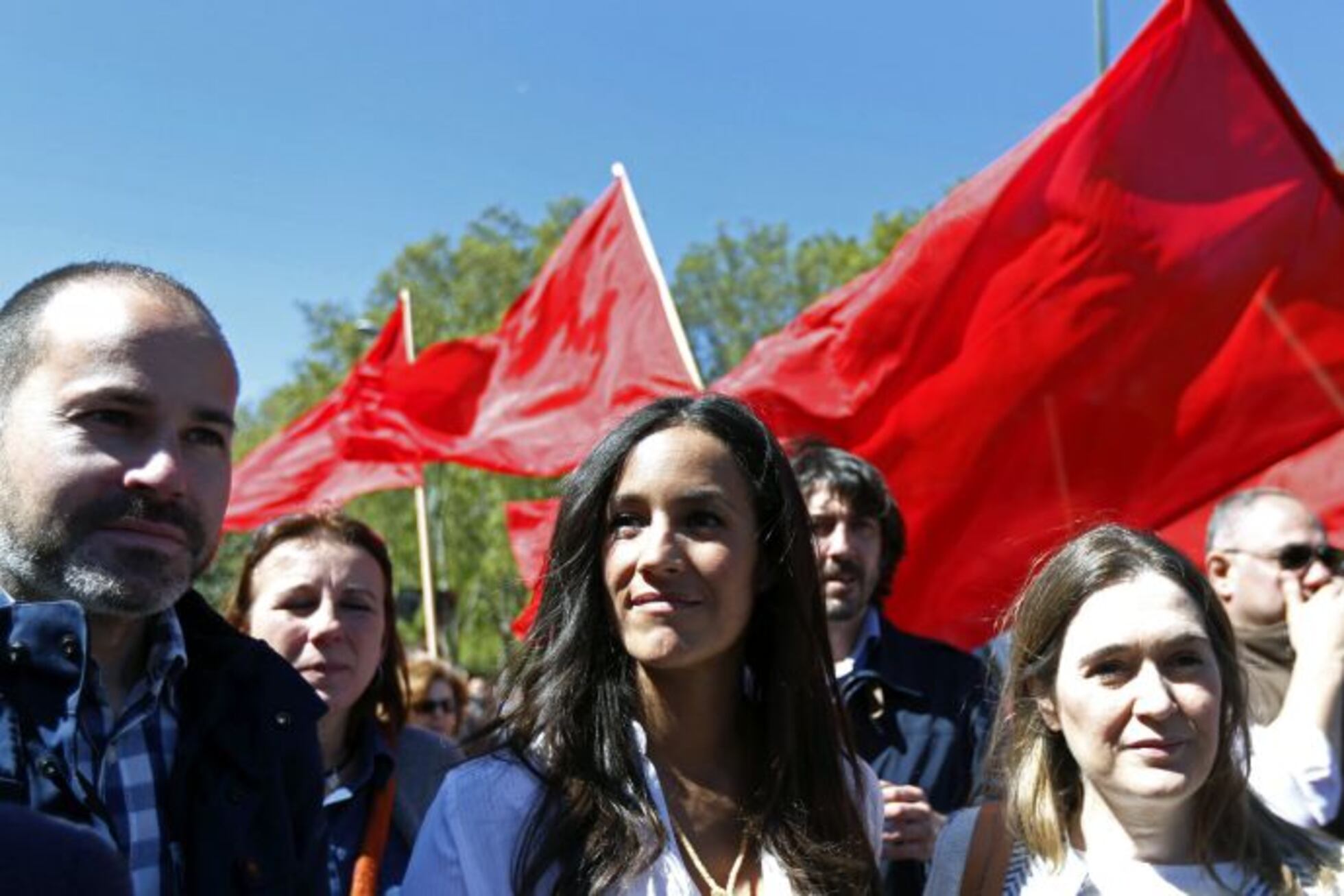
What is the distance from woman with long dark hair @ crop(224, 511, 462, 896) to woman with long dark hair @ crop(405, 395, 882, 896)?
3.16 feet

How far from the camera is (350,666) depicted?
142 inches

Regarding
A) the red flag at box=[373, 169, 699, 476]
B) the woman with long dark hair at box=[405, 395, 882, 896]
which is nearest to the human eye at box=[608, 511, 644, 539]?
the woman with long dark hair at box=[405, 395, 882, 896]

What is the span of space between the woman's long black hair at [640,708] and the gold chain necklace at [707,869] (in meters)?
0.04

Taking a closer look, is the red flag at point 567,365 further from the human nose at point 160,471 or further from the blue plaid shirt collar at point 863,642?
the human nose at point 160,471

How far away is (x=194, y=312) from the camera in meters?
2.17

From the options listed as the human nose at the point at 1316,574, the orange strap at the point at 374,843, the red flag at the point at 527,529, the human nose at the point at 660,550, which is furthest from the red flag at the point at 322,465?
the human nose at the point at 660,550

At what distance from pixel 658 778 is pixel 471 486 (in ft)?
96.0

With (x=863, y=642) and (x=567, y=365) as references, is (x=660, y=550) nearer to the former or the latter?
(x=863, y=642)

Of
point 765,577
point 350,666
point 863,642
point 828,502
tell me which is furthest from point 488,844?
point 828,502

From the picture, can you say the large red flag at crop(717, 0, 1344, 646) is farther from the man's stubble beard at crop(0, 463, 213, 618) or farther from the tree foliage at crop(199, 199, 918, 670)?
the tree foliage at crop(199, 199, 918, 670)

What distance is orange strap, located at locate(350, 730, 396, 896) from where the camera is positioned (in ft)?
10.8

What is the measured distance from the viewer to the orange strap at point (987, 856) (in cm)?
273

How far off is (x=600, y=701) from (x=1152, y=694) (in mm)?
929

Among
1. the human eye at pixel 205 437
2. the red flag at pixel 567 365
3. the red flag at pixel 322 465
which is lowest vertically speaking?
the human eye at pixel 205 437
